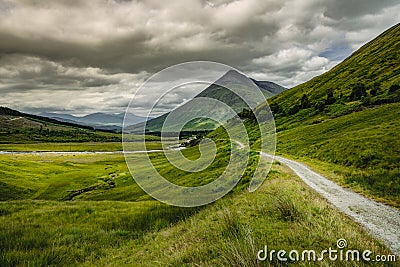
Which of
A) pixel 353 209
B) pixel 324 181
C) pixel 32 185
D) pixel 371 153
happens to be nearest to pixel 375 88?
pixel 371 153

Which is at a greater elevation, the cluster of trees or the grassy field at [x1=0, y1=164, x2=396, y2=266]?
the cluster of trees

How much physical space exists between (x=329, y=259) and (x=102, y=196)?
181 feet

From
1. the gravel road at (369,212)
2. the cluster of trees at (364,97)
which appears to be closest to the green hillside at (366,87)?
the cluster of trees at (364,97)

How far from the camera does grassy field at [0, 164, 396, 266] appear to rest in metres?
7.98

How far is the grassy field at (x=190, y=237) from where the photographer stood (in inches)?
314

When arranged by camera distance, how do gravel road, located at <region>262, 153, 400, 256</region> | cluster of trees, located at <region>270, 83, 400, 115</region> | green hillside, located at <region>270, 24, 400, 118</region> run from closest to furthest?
gravel road, located at <region>262, 153, 400, 256</region>
cluster of trees, located at <region>270, 83, 400, 115</region>
green hillside, located at <region>270, 24, 400, 118</region>

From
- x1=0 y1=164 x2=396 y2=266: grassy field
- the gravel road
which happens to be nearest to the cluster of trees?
the gravel road

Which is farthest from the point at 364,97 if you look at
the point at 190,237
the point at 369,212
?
the point at 190,237

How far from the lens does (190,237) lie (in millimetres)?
10734

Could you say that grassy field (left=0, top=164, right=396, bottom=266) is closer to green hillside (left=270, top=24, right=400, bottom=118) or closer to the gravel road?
the gravel road

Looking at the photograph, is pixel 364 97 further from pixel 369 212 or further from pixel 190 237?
pixel 190 237

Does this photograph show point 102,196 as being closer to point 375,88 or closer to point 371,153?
point 371,153

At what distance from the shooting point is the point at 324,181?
23703mm

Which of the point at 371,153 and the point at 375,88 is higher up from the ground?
the point at 375,88
